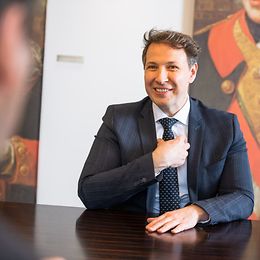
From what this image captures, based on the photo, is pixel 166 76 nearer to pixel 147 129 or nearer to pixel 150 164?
pixel 147 129

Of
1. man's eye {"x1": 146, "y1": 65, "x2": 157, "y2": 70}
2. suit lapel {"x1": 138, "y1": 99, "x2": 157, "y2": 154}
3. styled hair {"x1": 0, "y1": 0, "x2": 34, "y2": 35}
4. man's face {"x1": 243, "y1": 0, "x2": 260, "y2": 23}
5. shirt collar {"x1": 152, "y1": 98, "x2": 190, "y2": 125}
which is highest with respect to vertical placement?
man's face {"x1": 243, "y1": 0, "x2": 260, "y2": 23}

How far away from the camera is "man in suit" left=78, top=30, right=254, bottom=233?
6.12 ft

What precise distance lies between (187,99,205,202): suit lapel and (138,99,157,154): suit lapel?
0.53 ft

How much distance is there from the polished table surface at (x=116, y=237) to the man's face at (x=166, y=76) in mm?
562

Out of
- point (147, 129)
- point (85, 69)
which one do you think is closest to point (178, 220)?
point (147, 129)

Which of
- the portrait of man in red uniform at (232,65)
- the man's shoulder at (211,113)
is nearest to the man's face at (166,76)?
the man's shoulder at (211,113)

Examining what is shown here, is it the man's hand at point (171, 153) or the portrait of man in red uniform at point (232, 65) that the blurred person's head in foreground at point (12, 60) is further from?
the portrait of man in red uniform at point (232, 65)

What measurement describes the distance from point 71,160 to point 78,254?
2457mm

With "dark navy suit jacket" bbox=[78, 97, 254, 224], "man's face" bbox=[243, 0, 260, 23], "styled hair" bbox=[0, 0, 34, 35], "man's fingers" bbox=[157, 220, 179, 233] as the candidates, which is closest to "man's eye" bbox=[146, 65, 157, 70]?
"dark navy suit jacket" bbox=[78, 97, 254, 224]

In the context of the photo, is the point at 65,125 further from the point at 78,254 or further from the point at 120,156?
the point at 78,254

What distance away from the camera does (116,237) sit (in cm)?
144

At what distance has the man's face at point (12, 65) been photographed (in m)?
0.35

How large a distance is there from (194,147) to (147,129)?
221 mm

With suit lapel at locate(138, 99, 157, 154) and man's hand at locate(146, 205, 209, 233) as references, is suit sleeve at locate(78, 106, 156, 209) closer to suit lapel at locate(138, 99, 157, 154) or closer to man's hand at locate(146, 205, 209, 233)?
suit lapel at locate(138, 99, 157, 154)
